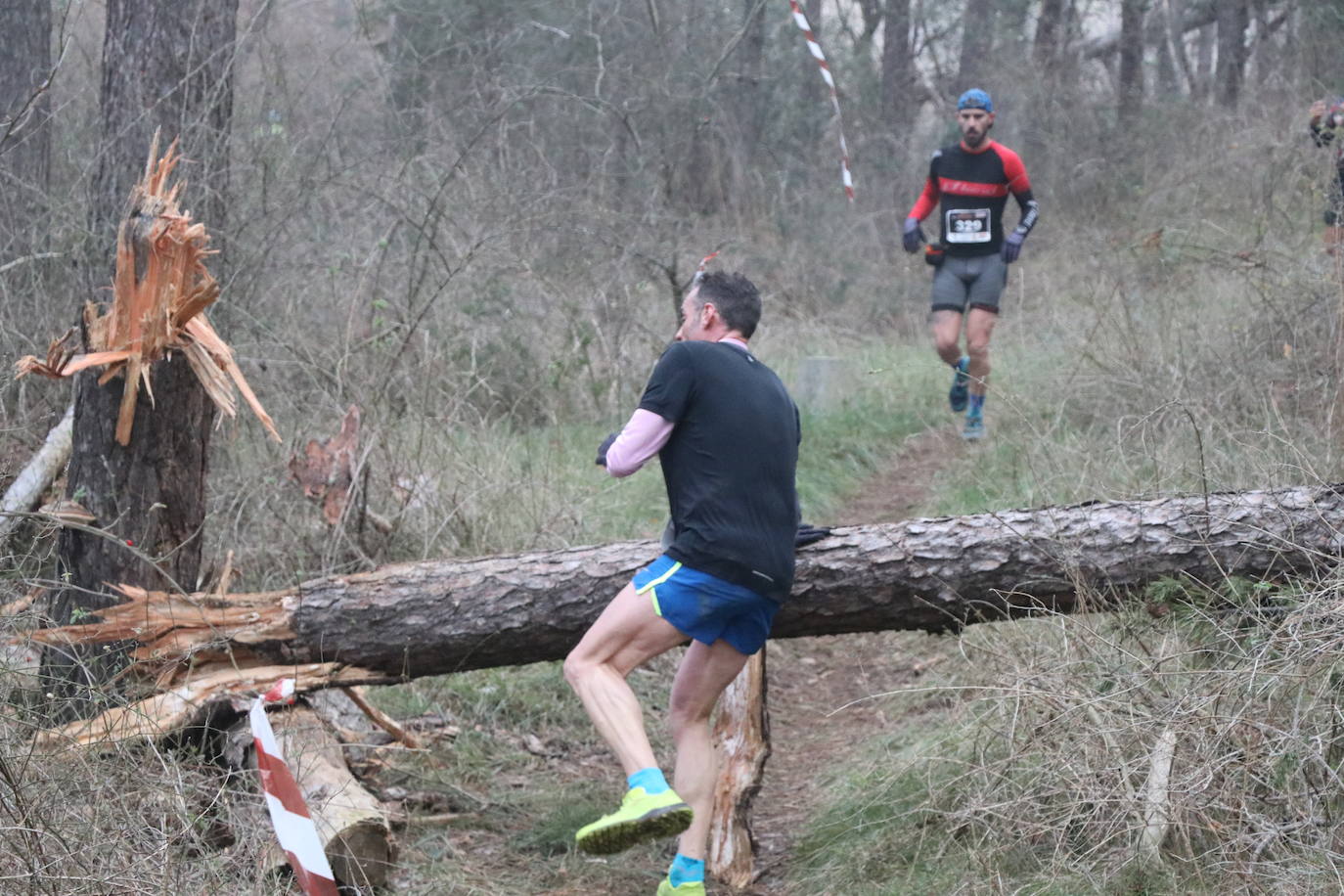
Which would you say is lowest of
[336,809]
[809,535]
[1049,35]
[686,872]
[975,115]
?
[686,872]

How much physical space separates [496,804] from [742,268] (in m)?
9.56

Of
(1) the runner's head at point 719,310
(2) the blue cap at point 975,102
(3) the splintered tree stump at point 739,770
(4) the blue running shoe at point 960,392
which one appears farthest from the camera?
(4) the blue running shoe at point 960,392

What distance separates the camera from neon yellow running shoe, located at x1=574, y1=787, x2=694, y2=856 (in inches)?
155

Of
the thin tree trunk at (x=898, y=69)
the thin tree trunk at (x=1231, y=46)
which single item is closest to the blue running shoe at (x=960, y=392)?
the thin tree trunk at (x=1231, y=46)

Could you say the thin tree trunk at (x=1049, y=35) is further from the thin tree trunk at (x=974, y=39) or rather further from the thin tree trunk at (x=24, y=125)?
the thin tree trunk at (x=24, y=125)

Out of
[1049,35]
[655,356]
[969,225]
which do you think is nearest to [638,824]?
[969,225]

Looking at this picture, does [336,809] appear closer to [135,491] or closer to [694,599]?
[694,599]

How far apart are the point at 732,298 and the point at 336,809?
2.12 meters

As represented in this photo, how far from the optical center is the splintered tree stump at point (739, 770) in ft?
15.8

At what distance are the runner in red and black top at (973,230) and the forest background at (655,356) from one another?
26.8 inches

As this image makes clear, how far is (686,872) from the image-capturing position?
14.4ft

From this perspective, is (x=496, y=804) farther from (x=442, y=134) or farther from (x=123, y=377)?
(x=442, y=134)

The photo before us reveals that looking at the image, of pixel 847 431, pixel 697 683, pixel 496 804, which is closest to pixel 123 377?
pixel 496 804

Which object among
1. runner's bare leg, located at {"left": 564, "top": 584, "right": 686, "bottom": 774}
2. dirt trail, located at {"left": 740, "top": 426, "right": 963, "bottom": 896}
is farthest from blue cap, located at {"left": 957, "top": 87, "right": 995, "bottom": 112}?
runner's bare leg, located at {"left": 564, "top": 584, "right": 686, "bottom": 774}
